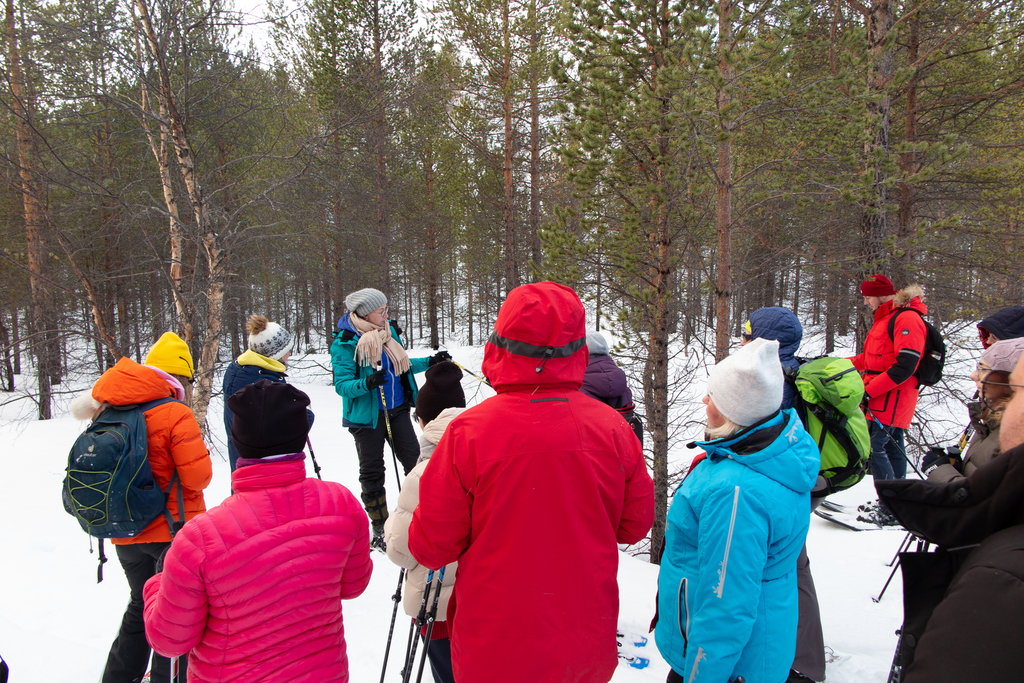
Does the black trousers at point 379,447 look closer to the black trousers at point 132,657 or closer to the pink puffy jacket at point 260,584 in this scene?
the black trousers at point 132,657

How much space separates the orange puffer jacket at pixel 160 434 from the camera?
7.83 feet

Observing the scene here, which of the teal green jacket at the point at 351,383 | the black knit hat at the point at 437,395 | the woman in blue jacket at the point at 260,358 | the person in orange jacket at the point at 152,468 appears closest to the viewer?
the person in orange jacket at the point at 152,468

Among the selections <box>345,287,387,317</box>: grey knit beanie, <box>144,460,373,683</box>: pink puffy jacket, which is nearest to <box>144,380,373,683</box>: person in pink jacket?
<box>144,460,373,683</box>: pink puffy jacket

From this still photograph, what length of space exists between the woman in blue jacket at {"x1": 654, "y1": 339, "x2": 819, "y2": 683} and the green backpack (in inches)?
44.0

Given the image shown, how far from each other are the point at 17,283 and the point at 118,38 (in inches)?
426

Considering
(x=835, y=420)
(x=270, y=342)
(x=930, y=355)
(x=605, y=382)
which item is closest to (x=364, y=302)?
(x=270, y=342)

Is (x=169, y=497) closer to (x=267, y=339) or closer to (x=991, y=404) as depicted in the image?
(x=267, y=339)

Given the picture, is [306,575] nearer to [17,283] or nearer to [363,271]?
[17,283]

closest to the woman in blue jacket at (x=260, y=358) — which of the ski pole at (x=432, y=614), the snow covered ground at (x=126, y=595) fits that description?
the snow covered ground at (x=126, y=595)

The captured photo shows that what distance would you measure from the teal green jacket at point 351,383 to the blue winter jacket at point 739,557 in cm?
251

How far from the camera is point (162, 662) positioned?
2328 millimetres

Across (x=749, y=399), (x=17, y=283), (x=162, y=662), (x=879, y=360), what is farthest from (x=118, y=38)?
(x=17, y=283)

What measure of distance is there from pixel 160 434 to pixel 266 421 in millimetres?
1146

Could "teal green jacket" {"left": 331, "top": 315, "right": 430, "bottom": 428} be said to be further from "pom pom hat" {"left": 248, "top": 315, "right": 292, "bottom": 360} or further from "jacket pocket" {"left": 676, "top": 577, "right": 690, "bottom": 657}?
"jacket pocket" {"left": 676, "top": 577, "right": 690, "bottom": 657}
